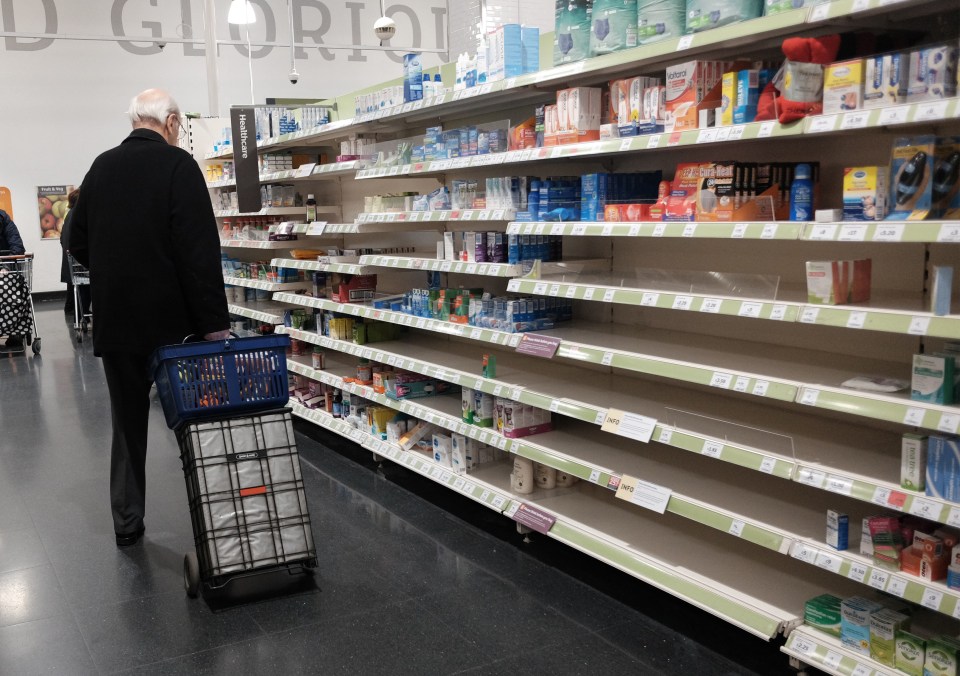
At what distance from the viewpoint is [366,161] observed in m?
5.53

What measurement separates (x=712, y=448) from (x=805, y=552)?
1.52 ft

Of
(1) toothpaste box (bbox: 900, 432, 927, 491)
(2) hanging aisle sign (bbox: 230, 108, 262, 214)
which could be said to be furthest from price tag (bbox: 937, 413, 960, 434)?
(2) hanging aisle sign (bbox: 230, 108, 262, 214)

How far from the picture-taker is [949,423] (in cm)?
229

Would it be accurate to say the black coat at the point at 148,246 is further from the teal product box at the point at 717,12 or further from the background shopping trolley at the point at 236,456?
the teal product box at the point at 717,12

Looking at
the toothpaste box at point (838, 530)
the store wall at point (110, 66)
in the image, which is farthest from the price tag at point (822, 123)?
the store wall at point (110, 66)

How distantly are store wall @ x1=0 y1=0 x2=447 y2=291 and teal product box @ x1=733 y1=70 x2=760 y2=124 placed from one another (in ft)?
46.5

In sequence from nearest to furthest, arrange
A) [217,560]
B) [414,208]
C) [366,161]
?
[217,560]
[414,208]
[366,161]

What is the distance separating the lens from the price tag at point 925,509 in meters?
2.36

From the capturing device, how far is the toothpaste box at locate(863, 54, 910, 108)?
2.40m

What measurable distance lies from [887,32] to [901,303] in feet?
2.93

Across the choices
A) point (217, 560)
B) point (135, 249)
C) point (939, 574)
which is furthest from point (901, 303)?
point (135, 249)

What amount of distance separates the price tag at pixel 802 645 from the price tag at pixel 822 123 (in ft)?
5.31

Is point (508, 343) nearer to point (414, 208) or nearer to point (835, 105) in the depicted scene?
point (414, 208)

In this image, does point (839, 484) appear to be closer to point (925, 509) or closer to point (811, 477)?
point (811, 477)
